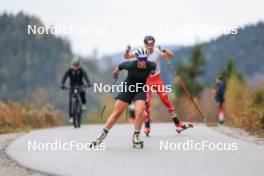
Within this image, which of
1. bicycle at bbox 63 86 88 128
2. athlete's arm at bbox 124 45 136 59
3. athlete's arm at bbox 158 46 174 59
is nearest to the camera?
athlete's arm at bbox 124 45 136 59

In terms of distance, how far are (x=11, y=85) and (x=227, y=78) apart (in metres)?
111

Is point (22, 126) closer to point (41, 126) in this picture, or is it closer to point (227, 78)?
point (41, 126)

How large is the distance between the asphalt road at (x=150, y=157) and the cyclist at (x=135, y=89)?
356mm

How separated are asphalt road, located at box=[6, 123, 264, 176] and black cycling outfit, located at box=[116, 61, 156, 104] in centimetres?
89

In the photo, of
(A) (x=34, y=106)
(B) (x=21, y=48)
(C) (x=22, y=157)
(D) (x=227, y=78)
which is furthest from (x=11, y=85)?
(C) (x=22, y=157)

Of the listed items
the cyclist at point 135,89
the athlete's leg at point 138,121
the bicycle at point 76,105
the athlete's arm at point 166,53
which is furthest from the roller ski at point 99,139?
the bicycle at point 76,105

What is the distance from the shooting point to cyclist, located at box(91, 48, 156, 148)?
1059 centimetres

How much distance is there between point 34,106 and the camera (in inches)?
834

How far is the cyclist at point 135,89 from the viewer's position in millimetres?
10594

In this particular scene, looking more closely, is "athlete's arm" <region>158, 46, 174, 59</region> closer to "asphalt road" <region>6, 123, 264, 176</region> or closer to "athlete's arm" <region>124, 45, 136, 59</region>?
"athlete's arm" <region>124, 45, 136, 59</region>

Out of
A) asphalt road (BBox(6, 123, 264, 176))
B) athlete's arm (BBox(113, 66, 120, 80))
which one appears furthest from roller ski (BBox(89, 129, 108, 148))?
athlete's arm (BBox(113, 66, 120, 80))

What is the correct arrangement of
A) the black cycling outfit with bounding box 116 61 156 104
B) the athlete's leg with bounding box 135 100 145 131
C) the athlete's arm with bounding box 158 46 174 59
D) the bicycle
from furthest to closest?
the bicycle < the athlete's arm with bounding box 158 46 174 59 < the athlete's leg with bounding box 135 100 145 131 < the black cycling outfit with bounding box 116 61 156 104

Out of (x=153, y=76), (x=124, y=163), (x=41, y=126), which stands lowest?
(x=41, y=126)

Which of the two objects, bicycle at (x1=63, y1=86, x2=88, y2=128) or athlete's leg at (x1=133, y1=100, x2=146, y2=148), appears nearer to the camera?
athlete's leg at (x1=133, y1=100, x2=146, y2=148)
